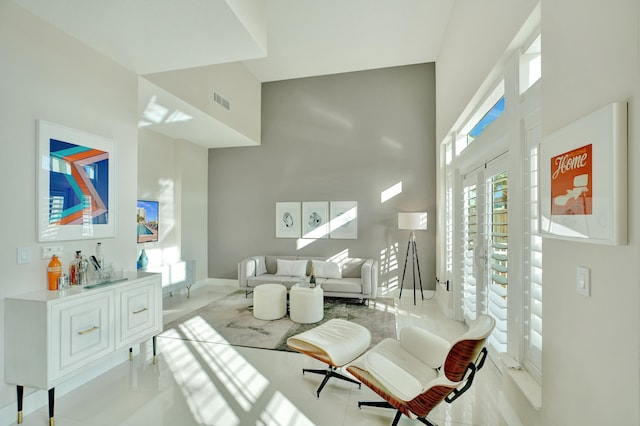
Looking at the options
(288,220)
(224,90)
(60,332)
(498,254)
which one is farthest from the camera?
(288,220)

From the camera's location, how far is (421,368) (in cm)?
223

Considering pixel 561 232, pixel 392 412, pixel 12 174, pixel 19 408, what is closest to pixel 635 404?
pixel 561 232

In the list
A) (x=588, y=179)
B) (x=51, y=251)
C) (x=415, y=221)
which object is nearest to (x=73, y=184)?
(x=51, y=251)

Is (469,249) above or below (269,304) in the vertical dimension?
above

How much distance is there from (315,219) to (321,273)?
1106 millimetres

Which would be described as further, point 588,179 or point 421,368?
point 421,368

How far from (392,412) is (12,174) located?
3298 mm

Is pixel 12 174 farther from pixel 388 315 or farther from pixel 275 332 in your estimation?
pixel 388 315

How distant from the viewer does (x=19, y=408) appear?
6.99 feet

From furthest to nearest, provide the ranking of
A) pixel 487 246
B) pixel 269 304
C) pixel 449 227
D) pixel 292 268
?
pixel 292 268 < pixel 449 227 < pixel 269 304 < pixel 487 246

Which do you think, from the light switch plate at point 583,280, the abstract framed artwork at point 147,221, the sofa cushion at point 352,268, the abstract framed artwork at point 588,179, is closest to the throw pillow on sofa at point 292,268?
the sofa cushion at point 352,268

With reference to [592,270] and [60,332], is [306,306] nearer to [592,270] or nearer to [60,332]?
[60,332]

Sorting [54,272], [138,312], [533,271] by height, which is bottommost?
[138,312]

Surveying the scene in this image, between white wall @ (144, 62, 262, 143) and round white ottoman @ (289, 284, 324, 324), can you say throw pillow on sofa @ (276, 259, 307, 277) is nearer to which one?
round white ottoman @ (289, 284, 324, 324)
